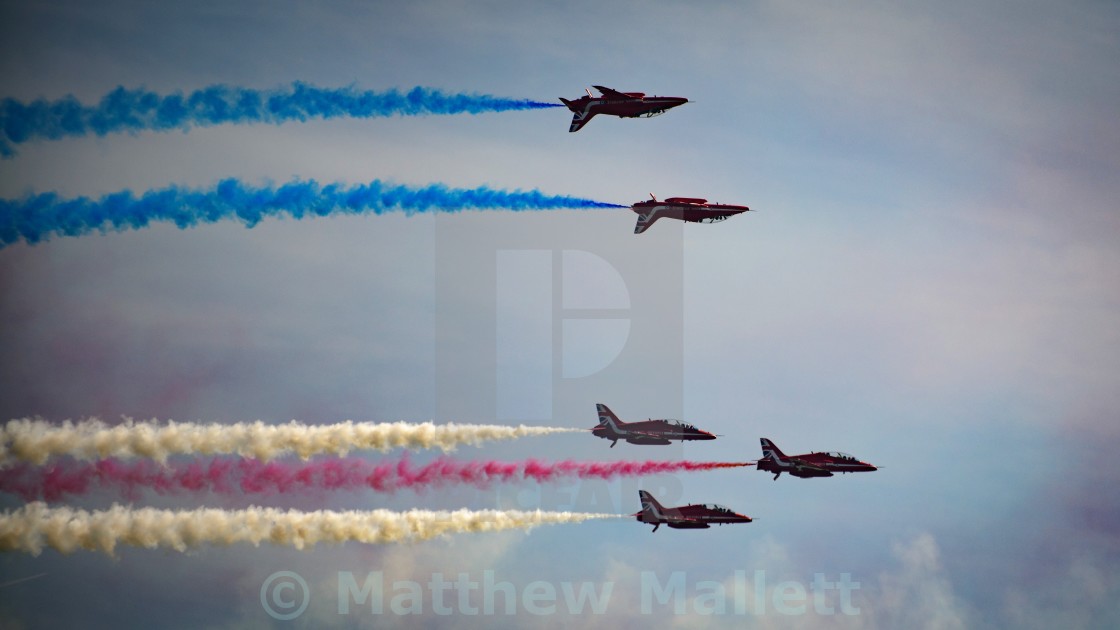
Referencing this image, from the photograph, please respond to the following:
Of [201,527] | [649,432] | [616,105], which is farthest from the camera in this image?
[649,432]

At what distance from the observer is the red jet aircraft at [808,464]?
129500 millimetres

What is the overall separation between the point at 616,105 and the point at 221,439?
132 feet

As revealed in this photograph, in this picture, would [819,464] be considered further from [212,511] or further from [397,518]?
[212,511]

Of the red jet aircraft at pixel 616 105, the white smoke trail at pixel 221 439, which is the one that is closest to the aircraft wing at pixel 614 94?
the red jet aircraft at pixel 616 105

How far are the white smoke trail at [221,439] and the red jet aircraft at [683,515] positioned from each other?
18.5 m

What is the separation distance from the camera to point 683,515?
126938 millimetres

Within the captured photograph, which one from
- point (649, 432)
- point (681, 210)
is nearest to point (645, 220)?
point (681, 210)

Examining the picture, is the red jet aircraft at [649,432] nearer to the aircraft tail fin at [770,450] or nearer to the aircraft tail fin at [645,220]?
the aircraft tail fin at [770,450]

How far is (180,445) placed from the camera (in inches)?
4028

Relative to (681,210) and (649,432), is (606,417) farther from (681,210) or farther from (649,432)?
(681,210)

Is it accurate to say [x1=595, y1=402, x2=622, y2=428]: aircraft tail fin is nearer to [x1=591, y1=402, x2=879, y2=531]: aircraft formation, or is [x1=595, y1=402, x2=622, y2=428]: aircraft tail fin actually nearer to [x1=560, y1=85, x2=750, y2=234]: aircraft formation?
[x1=591, y1=402, x2=879, y2=531]: aircraft formation

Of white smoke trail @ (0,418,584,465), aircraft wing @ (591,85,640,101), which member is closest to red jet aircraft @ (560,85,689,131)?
aircraft wing @ (591,85,640,101)

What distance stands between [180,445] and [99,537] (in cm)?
804

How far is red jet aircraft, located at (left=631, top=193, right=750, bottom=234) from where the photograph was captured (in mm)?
121062
